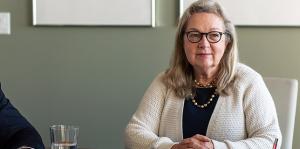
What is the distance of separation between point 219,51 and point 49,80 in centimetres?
119

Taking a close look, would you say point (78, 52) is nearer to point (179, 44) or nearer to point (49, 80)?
point (49, 80)

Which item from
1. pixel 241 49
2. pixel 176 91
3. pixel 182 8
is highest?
pixel 182 8

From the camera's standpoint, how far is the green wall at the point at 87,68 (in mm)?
2572

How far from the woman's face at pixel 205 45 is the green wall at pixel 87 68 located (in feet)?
1.89

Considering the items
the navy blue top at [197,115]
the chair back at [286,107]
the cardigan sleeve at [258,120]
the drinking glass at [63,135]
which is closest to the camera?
the drinking glass at [63,135]

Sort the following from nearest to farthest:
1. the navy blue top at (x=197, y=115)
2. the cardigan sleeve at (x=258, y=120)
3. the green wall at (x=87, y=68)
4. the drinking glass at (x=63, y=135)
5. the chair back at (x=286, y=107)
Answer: the drinking glass at (x=63, y=135) → the cardigan sleeve at (x=258, y=120) → the navy blue top at (x=197, y=115) → the chair back at (x=286, y=107) → the green wall at (x=87, y=68)

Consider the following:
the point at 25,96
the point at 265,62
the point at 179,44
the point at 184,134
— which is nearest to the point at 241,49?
the point at 265,62

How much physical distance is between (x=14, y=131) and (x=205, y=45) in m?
0.80

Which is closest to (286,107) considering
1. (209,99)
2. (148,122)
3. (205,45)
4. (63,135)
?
(209,99)

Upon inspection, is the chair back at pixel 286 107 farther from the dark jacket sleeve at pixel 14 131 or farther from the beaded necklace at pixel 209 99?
the dark jacket sleeve at pixel 14 131

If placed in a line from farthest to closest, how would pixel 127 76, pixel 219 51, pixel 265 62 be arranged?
pixel 127 76, pixel 265 62, pixel 219 51

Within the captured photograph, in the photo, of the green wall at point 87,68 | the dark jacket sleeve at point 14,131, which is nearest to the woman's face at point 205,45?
the green wall at point 87,68

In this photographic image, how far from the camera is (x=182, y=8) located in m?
2.50

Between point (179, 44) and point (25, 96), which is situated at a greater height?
point (179, 44)
